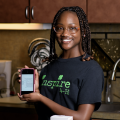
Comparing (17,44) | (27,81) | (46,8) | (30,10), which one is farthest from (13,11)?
(27,81)

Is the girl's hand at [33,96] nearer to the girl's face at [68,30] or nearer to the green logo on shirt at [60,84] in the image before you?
the green logo on shirt at [60,84]

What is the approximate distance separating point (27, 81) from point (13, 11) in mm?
1012

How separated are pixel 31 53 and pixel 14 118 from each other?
646 mm

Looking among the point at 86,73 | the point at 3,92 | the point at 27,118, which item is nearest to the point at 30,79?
the point at 86,73

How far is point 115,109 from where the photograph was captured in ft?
5.90

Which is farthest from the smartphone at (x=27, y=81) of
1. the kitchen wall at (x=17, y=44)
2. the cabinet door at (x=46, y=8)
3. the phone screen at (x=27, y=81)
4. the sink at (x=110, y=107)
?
the kitchen wall at (x=17, y=44)

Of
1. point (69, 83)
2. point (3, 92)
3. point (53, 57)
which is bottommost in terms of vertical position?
point (3, 92)

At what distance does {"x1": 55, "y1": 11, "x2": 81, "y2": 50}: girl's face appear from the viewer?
0.89 m

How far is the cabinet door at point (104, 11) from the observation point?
5.46ft

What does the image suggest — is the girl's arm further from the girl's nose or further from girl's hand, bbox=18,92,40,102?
the girl's nose

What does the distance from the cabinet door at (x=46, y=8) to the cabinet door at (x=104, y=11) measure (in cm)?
8

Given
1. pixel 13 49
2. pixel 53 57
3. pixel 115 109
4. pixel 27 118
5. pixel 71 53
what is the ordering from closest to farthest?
pixel 71 53 < pixel 53 57 < pixel 27 118 < pixel 115 109 < pixel 13 49

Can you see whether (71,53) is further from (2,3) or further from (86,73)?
(2,3)

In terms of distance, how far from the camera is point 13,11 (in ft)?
5.90
